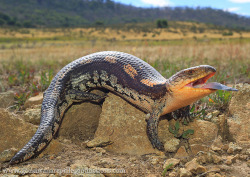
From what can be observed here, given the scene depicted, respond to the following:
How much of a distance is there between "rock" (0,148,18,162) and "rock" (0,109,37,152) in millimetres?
217

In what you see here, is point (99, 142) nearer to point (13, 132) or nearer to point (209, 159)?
point (13, 132)

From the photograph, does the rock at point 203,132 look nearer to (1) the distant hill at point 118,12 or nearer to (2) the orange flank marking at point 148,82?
(2) the orange flank marking at point 148,82

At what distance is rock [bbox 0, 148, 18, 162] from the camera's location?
3.23m

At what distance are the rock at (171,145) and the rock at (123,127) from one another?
17 centimetres

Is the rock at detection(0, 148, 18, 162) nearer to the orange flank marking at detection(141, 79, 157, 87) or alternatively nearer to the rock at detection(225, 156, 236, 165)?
the orange flank marking at detection(141, 79, 157, 87)

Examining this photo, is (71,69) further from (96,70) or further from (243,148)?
(243,148)

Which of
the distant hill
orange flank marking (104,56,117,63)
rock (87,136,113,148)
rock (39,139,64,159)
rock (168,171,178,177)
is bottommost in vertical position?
rock (39,139,64,159)

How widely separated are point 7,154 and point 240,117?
3.34 metres

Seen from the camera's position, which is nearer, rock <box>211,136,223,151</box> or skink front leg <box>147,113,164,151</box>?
rock <box>211,136,223,151</box>

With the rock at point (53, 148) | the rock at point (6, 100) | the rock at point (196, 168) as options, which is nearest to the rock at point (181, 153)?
the rock at point (196, 168)

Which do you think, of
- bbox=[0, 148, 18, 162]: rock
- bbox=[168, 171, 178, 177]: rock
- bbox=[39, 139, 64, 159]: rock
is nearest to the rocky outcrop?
bbox=[39, 139, 64, 159]: rock

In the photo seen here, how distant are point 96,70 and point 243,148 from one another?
8.13 ft

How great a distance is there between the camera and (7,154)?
3.26 meters

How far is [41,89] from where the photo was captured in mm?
5980
